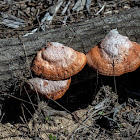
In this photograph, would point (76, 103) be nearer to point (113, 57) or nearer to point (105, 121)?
point (105, 121)

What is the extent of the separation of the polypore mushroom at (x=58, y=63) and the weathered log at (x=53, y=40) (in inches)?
16.8

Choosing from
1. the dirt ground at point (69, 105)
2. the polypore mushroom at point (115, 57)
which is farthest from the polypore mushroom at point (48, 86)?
the polypore mushroom at point (115, 57)

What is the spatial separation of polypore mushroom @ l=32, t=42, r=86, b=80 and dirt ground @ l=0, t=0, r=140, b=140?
0.66 meters

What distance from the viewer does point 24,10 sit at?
702 cm

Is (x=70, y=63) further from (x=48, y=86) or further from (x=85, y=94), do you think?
(x=85, y=94)

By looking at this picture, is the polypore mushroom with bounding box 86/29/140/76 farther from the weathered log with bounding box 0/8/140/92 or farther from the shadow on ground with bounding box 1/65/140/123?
the shadow on ground with bounding box 1/65/140/123

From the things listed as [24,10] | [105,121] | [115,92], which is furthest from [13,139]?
[24,10]

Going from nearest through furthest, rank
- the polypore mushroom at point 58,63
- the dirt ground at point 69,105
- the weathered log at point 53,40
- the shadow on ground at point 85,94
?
the polypore mushroom at point 58,63 < the weathered log at point 53,40 < the dirt ground at point 69,105 < the shadow on ground at point 85,94

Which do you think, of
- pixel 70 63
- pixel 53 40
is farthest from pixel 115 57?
pixel 53 40

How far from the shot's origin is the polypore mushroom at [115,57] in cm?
370

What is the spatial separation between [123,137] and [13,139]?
2744mm

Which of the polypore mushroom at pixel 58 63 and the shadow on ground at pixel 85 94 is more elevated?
the polypore mushroom at pixel 58 63

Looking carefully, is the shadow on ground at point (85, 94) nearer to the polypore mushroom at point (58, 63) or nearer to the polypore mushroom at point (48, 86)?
the polypore mushroom at point (48, 86)

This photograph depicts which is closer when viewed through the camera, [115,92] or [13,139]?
[13,139]
